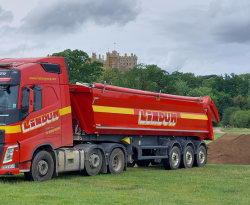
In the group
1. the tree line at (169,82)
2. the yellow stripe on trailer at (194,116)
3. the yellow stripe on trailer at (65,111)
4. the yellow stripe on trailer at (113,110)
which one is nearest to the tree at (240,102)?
the tree line at (169,82)

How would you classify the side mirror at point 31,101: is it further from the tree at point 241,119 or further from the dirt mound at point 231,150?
the tree at point 241,119

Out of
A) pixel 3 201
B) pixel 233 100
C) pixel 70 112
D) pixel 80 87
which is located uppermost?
pixel 233 100

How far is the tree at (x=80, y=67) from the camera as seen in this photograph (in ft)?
228

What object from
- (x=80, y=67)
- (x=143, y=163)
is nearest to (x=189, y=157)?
(x=143, y=163)

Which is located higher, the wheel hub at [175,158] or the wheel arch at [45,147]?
the wheel arch at [45,147]

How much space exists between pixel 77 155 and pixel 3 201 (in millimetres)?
5321

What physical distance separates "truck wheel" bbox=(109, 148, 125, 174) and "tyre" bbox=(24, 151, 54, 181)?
3.33 meters

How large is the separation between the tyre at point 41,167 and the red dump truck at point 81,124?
3cm

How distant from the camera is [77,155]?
1484 centimetres

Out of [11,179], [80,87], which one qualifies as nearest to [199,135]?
[80,87]

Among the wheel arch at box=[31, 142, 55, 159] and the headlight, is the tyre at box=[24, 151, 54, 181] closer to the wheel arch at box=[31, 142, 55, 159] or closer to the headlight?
the wheel arch at box=[31, 142, 55, 159]

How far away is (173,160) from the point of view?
20.4 meters

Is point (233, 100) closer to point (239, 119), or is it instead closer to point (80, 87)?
point (239, 119)

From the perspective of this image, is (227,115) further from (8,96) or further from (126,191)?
(8,96)
